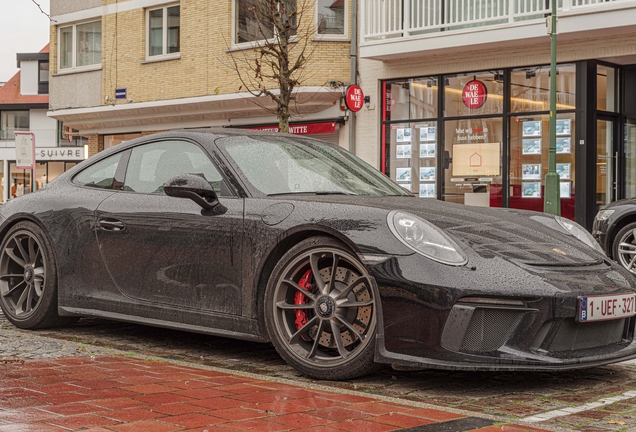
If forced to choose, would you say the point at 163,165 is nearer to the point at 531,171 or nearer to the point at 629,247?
the point at 629,247

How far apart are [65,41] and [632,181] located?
18285 mm

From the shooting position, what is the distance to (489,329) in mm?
4270

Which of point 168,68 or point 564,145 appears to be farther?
point 168,68

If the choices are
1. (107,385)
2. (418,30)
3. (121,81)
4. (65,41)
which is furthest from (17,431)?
(65,41)

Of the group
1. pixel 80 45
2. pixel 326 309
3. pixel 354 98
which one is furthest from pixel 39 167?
pixel 326 309

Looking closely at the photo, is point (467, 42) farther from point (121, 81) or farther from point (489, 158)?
point (121, 81)

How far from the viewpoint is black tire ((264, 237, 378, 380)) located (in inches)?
178

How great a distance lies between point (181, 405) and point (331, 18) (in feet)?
60.3

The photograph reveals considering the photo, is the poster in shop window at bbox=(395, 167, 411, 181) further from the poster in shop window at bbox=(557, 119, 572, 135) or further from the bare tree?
the poster in shop window at bbox=(557, 119, 572, 135)

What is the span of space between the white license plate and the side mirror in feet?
6.94

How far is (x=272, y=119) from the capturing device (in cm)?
2292

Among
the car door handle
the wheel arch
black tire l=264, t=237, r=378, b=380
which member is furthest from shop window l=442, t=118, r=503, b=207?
black tire l=264, t=237, r=378, b=380

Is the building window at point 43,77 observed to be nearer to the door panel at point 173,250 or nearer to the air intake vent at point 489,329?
the door panel at point 173,250

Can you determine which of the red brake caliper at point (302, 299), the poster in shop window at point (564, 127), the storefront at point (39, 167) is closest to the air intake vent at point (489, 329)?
the red brake caliper at point (302, 299)
